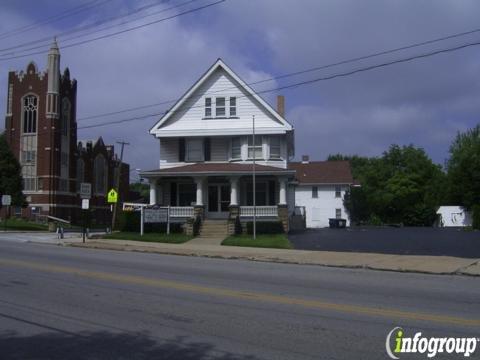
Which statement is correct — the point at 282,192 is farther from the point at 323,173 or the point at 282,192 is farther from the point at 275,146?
the point at 323,173

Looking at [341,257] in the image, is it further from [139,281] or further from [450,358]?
[450,358]

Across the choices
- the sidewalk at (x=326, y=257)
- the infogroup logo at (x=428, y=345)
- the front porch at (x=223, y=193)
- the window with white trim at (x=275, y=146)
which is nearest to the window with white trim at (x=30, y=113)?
the front porch at (x=223, y=193)

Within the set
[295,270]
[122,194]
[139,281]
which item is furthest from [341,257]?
[122,194]

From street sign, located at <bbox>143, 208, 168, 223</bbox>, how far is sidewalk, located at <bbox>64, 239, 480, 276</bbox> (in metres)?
4.60

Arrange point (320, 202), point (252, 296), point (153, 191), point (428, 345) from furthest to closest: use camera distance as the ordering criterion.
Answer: point (320, 202), point (153, 191), point (252, 296), point (428, 345)

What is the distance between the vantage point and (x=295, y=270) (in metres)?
18.1

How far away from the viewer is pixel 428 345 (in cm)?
766

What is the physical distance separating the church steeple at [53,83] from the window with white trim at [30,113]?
2345 millimetres

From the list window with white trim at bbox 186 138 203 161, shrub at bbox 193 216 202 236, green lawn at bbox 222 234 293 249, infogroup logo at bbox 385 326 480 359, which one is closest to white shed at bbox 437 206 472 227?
window with white trim at bbox 186 138 203 161

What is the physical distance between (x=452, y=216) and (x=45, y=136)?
47.5m

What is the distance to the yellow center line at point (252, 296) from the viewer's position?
956 centimetres

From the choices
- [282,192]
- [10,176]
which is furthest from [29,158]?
[282,192]

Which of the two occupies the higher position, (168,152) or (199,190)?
(168,152)

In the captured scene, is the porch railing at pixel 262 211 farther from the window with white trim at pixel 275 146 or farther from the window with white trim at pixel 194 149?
the window with white trim at pixel 194 149
